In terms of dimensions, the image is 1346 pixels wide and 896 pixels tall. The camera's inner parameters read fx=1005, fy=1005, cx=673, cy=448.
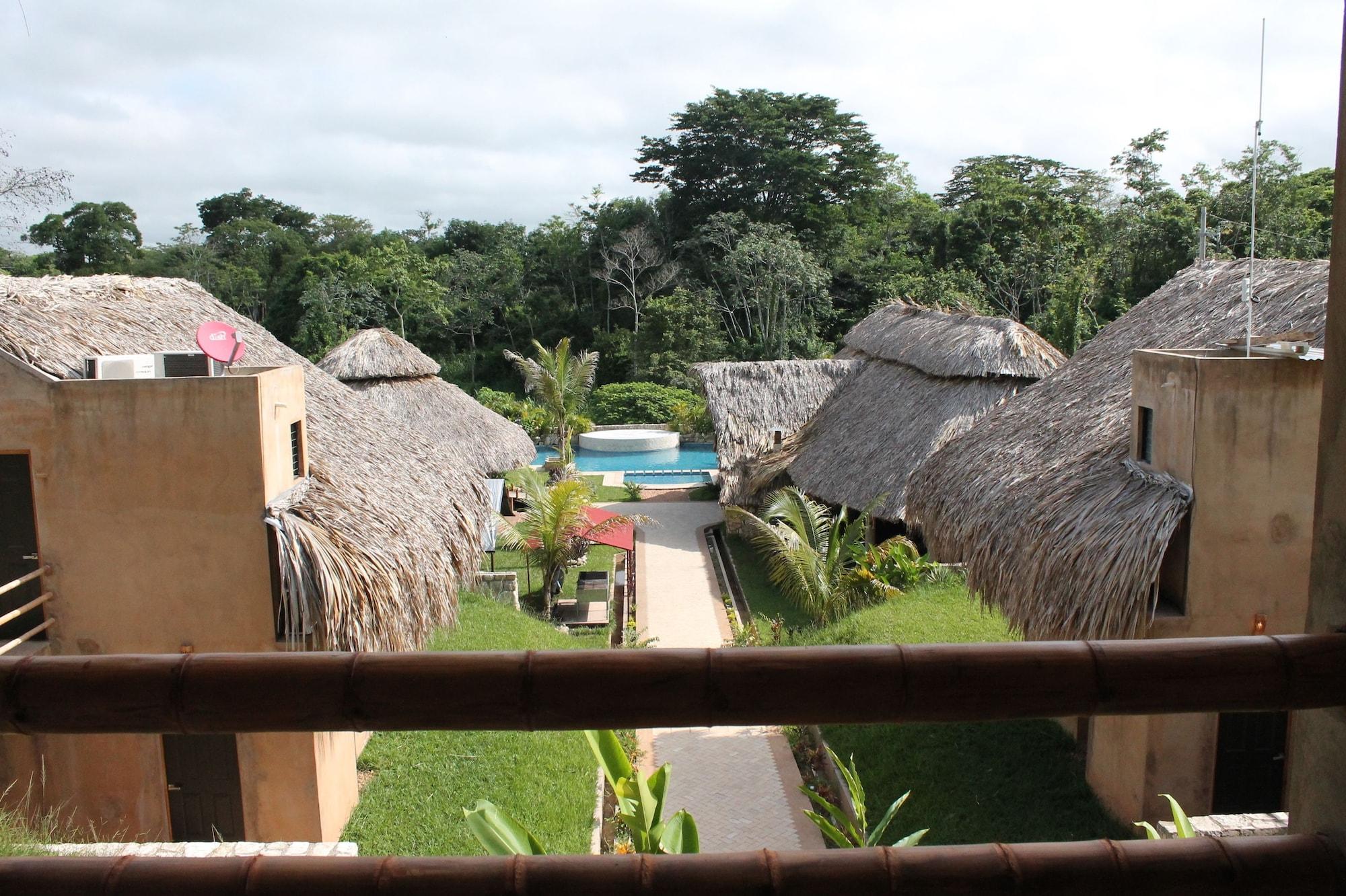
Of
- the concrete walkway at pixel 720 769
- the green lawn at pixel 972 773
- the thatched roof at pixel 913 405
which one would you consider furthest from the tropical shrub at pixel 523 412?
the green lawn at pixel 972 773

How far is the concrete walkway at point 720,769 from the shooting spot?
866 cm

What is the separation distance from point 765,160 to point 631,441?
1344 centimetres

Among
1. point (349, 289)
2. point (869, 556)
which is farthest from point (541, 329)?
point (869, 556)

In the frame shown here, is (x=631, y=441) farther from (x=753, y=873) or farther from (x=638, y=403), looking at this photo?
(x=753, y=873)

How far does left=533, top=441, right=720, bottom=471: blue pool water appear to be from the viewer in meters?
27.8

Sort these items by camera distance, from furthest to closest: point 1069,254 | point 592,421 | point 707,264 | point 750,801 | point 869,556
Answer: point 707,264 < point 592,421 < point 1069,254 < point 869,556 < point 750,801

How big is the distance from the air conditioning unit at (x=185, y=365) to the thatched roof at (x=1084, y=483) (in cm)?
643

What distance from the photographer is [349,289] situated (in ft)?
118

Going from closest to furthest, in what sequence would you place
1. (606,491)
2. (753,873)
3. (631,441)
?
(753,873), (606,491), (631,441)

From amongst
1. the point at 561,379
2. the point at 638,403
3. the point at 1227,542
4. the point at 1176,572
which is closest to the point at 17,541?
the point at 1176,572

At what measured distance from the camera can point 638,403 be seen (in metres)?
32.1

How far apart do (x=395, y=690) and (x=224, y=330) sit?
6775 millimetres

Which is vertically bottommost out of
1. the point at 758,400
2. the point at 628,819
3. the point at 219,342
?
the point at 628,819

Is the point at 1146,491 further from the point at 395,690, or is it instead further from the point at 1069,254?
the point at 1069,254
